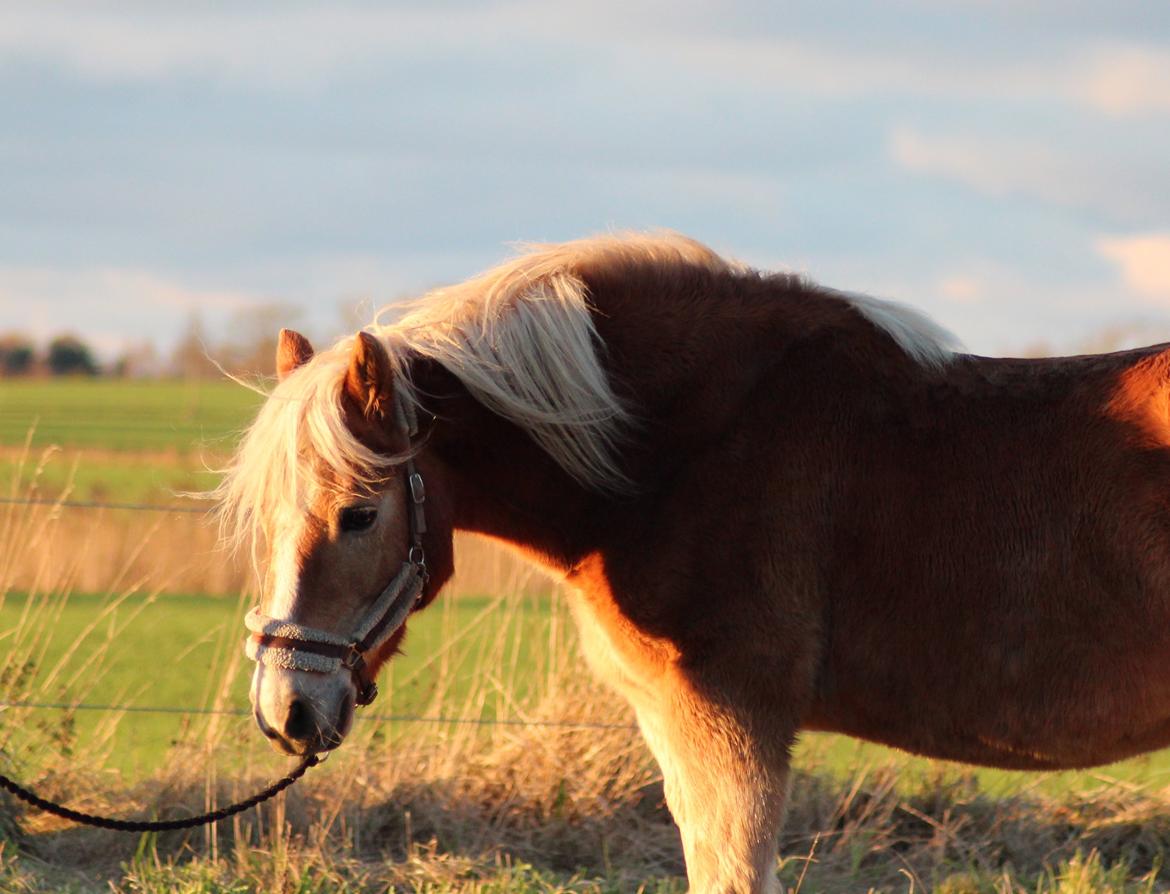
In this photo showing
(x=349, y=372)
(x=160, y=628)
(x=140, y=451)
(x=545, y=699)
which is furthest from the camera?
(x=140, y=451)

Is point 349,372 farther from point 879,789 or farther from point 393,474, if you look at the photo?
point 879,789

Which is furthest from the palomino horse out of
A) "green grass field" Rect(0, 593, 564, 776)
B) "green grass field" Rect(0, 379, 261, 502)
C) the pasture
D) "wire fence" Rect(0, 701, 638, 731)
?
"green grass field" Rect(0, 379, 261, 502)

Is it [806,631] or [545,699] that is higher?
[806,631]

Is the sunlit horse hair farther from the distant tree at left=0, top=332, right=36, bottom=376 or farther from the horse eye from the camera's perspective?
the distant tree at left=0, top=332, right=36, bottom=376

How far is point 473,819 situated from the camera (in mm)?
4750

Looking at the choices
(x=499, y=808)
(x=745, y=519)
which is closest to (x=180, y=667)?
(x=499, y=808)

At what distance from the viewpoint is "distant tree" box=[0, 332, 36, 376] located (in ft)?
95.5

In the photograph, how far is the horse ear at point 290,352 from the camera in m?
3.19

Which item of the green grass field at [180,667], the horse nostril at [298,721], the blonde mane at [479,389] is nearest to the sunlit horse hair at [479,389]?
the blonde mane at [479,389]

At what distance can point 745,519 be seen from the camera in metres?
3.01

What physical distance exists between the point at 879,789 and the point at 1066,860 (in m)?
0.74

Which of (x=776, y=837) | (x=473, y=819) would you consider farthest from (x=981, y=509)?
(x=473, y=819)

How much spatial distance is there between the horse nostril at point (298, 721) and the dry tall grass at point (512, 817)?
1558 millimetres

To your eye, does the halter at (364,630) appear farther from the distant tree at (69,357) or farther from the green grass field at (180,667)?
the distant tree at (69,357)
